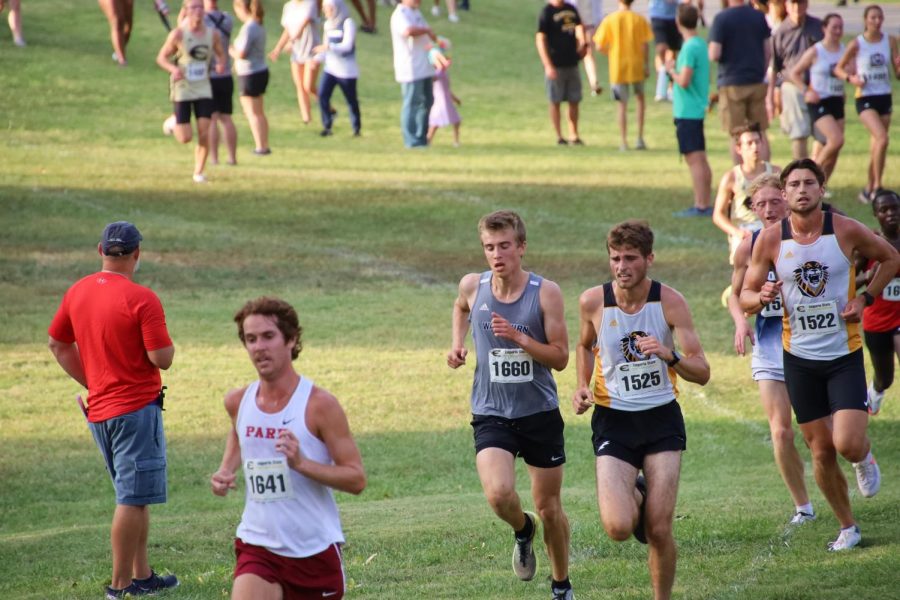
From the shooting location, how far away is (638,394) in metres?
7.25

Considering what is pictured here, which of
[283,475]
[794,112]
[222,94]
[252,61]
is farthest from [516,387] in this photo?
[252,61]

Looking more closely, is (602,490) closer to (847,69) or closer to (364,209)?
(847,69)

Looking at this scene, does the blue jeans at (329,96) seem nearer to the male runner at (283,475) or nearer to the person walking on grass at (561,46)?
the person walking on grass at (561,46)

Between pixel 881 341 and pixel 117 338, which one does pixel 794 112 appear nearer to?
pixel 881 341

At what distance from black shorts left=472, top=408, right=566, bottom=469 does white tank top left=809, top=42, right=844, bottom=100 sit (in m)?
12.2

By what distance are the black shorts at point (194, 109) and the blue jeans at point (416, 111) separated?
4.37m

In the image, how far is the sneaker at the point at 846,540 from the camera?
8.14 meters

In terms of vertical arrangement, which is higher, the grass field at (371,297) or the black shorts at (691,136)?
the black shorts at (691,136)

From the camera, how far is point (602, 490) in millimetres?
7098

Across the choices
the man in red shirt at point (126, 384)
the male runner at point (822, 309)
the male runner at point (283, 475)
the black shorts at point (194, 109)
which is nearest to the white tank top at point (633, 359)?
the male runner at point (822, 309)

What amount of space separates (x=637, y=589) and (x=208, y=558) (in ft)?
8.70

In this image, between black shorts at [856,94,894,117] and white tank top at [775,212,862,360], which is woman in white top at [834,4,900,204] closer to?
black shorts at [856,94,894,117]

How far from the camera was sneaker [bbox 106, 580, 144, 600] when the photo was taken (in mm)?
7797

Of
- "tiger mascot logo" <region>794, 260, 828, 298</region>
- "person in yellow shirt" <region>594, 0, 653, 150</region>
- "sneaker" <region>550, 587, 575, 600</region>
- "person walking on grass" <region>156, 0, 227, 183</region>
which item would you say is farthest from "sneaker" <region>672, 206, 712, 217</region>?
"sneaker" <region>550, 587, 575, 600</region>
